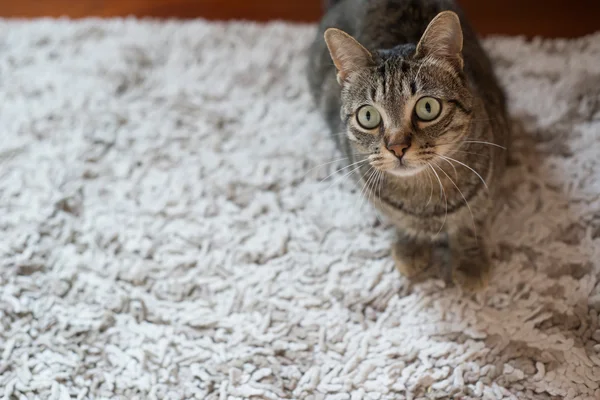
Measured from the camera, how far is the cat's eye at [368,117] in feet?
4.04

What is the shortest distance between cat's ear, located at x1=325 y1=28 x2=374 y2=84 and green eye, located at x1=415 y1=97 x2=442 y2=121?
0.49 ft

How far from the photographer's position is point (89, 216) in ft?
5.56

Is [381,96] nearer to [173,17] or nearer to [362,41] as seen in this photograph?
[362,41]

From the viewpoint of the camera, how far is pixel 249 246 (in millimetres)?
1602

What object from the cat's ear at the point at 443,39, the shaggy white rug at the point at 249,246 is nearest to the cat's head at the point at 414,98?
the cat's ear at the point at 443,39

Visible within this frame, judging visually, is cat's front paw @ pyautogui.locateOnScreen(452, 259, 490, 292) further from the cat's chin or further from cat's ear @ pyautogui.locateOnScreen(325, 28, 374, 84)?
cat's ear @ pyautogui.locateOnScreen(325, 28, 374, 84)

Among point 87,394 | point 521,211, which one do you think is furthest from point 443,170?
point 87,394

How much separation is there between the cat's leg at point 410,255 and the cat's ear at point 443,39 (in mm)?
501

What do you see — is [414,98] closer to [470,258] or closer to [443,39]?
[443,39]

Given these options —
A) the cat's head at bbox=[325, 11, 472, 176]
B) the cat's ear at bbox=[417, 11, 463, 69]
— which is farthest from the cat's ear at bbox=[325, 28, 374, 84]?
the cat's ear at bbox=[417, 11, 463, 69]

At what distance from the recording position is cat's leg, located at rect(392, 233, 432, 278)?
1479 mm

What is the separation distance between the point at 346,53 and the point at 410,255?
0.56m

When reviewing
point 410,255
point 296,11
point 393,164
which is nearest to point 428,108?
point 393,164

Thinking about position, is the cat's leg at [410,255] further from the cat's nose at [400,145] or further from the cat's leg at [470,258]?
the cat's nose at [400,145]
